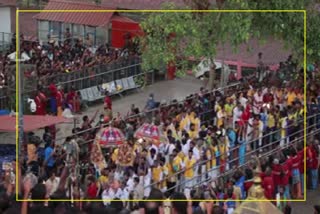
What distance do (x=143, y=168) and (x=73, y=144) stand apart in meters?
1.53

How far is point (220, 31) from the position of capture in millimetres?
14828

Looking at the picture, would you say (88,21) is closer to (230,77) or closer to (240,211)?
(230,77)

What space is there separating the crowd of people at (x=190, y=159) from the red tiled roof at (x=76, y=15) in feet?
27.1

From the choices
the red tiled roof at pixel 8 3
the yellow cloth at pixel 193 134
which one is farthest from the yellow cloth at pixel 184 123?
the red tiled roof at pixel 8 3

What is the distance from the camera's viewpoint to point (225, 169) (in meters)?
13.2

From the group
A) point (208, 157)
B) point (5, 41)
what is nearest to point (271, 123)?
point (208, 157)

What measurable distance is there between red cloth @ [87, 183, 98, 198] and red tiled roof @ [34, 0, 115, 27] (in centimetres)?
1362

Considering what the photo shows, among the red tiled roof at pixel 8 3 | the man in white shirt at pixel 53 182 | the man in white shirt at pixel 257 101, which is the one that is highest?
the red tiled roof at pixel 8 3

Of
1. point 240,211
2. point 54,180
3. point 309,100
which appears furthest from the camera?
point 309,100

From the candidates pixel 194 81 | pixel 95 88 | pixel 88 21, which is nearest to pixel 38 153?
pixel 95 88

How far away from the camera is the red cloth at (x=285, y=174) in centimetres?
1212

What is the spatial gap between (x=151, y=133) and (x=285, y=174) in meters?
2.77

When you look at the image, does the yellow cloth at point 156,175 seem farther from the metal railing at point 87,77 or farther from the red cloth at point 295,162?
the metal railing at point 87,77

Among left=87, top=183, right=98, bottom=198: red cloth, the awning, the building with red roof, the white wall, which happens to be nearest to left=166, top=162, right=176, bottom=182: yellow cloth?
left=87, top=183, right=98, bottom=198: red cloth
